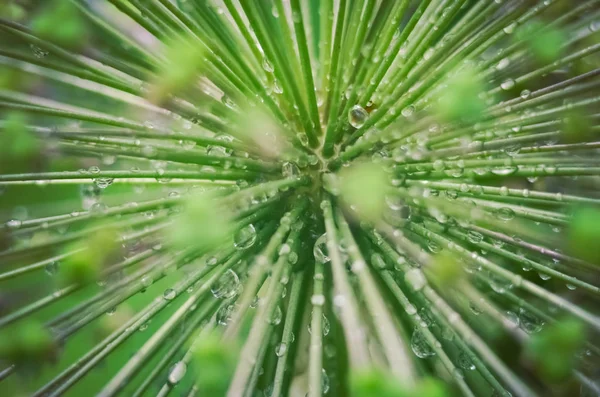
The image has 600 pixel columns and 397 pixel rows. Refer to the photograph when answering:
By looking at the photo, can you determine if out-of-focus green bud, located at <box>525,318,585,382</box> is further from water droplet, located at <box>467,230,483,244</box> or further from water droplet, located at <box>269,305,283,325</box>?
water droplet, located at <box>269,305,283,325</box>

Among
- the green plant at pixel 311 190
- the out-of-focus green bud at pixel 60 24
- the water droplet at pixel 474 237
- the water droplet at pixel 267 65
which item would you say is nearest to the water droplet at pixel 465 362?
the green plant at pixel 311 190

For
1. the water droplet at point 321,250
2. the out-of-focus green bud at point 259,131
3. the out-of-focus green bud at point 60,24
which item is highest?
the out-of-focus green bud at point 60,24

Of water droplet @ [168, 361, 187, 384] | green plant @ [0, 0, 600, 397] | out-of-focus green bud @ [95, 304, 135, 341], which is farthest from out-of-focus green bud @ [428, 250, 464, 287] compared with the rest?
out-of-focus green bud @ [95, 304, 135, 341]

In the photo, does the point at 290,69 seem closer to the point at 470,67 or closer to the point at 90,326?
the point at 470,67

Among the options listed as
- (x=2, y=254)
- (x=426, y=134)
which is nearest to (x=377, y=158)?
(x=426, y=134)

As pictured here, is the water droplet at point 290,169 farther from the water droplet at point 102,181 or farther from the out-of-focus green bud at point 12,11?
the out-of-focus green bud at point 12,11

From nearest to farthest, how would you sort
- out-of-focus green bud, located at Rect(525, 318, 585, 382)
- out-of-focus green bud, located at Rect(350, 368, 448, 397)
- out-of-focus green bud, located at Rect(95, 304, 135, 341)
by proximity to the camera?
1. out-of-focus green bud, located at Rect(350, 368, 448, 397)
2. out-of-focus green bud, located at Rect(525, 318, 585, 382)
3. out-of-focus green bud, located at Rect(95, 304, 135, 341)
